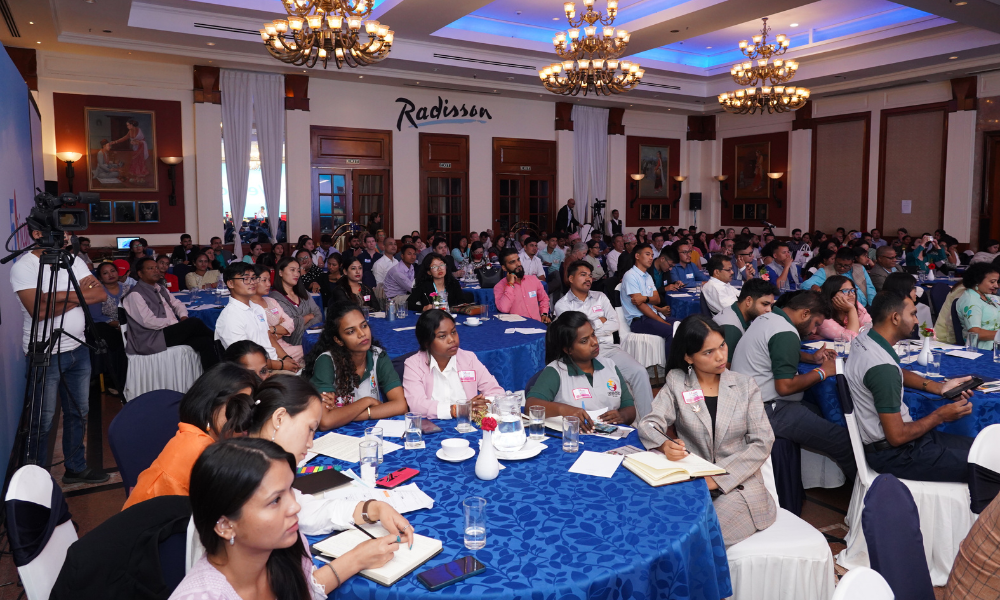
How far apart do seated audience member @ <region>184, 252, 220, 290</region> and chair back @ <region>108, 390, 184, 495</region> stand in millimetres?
6476

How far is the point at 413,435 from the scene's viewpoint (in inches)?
115

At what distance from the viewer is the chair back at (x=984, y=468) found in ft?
8.45

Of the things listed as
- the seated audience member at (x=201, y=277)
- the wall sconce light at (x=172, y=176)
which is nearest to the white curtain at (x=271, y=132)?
the wall sconce light at (x=172, y=176)

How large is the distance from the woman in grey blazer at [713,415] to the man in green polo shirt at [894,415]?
765 millimetres

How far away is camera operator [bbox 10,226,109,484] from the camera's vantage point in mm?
4402

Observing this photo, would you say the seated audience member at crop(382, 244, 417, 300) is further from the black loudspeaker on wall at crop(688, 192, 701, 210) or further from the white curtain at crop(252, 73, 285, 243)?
the black loudspeaker on wall at crop(688, 192, 701, 210)

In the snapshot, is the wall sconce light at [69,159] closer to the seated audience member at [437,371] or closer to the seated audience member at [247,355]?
the seated audience member at [247,355]

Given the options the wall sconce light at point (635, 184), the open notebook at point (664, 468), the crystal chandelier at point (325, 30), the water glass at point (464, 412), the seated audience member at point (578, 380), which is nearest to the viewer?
the open notebook at point (664, 468)

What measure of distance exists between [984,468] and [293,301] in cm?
533

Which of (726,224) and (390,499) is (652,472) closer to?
(390,499)

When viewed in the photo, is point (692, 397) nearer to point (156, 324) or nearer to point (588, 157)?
point (156, 324)

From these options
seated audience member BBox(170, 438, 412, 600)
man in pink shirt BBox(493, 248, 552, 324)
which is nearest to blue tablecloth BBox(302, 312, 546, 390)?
man in pink shirt BBox(493, 248, 552, 324)

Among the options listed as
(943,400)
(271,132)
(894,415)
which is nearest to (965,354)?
(943,400)

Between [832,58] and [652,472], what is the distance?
14133 mm
